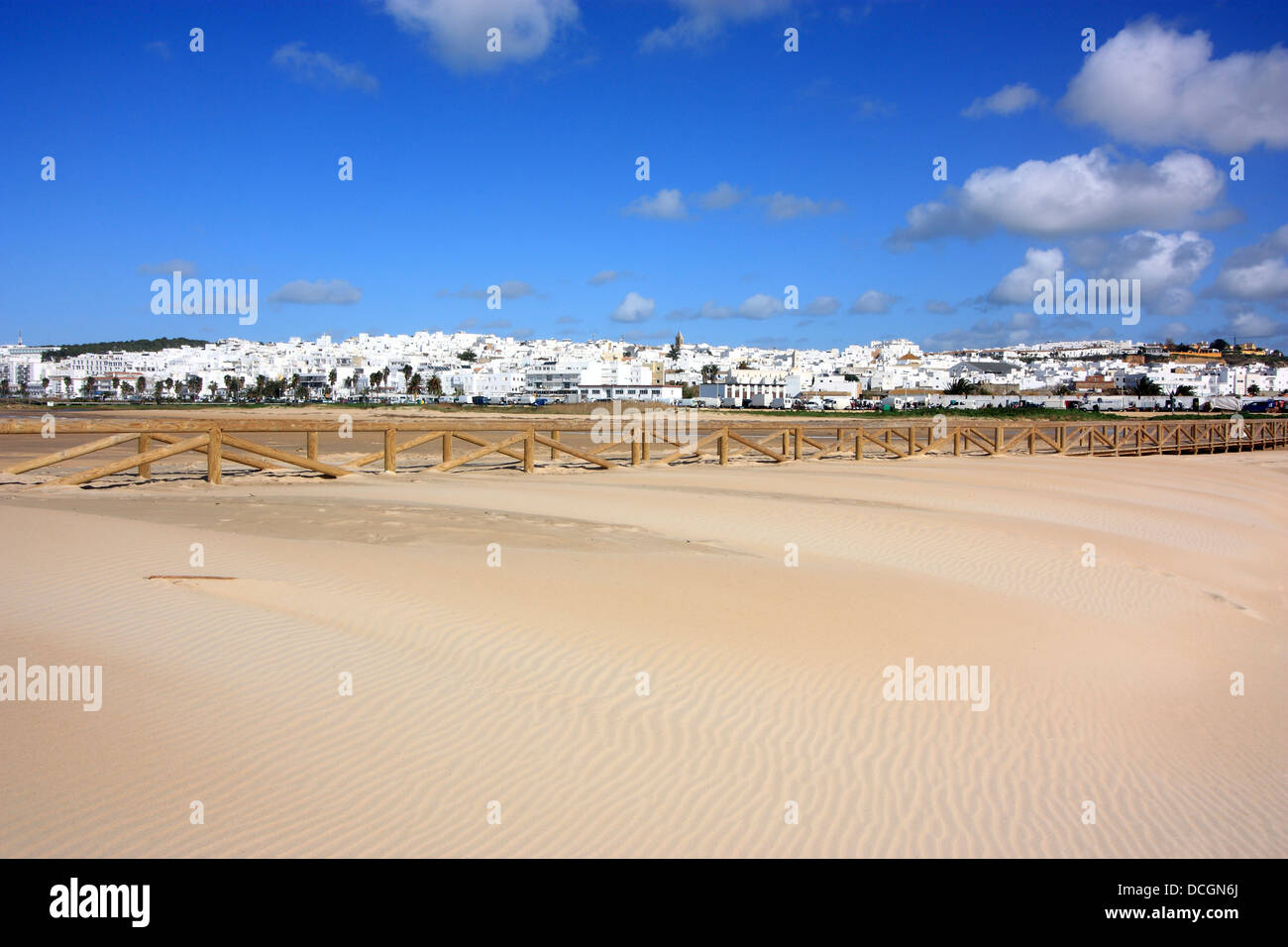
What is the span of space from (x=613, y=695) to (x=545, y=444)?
573 inches

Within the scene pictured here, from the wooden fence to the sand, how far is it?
4.09 m

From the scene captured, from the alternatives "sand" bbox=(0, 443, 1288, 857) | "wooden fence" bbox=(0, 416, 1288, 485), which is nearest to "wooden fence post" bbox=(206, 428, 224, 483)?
"wooden fence" bbox=(0, 416, 1288, 485)

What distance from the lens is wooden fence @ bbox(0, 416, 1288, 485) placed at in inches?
591

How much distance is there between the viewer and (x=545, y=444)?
64.5ft

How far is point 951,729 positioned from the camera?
527 centimetres

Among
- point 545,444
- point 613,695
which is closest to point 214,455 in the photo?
point 545,444

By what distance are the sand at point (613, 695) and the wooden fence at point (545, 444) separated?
13.4 ft

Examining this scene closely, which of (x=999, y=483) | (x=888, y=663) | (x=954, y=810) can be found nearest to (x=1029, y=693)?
(x=888, y=663)

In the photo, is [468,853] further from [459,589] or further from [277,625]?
[459,589]

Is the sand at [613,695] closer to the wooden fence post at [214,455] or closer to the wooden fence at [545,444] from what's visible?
the wooden fence post at [214,455]

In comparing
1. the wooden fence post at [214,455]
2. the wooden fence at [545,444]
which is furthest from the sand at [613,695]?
the wooden fence at [545,444]

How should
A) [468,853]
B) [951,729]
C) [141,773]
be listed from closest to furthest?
[468,853], [141,773], [951,729]
